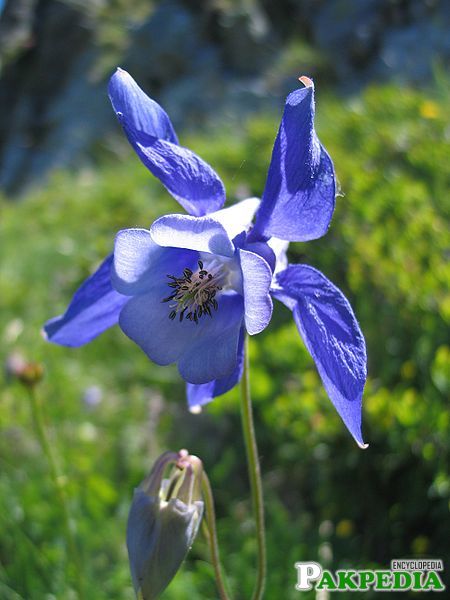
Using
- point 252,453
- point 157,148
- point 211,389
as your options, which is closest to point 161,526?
point 252,453

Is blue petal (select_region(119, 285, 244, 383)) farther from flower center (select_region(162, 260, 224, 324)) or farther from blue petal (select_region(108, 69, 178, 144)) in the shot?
blue petal (select_region(108, 69, 178, 144))

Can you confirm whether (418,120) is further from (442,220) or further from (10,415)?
(10,415)

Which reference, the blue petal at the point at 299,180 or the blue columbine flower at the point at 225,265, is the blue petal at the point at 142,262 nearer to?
the blue columbine flower at the point at 225,265

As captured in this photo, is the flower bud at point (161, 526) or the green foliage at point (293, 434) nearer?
the flower bud at point (161, 526)

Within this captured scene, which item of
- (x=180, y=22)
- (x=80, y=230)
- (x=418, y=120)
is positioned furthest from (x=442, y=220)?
(x=180, y=22)

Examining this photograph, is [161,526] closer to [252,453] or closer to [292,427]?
[252,453]

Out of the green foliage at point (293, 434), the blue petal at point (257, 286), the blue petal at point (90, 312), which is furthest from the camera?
the green foliage at point (293, 434)

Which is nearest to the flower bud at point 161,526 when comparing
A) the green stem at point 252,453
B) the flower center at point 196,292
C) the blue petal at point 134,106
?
the green stem at point 252,453
